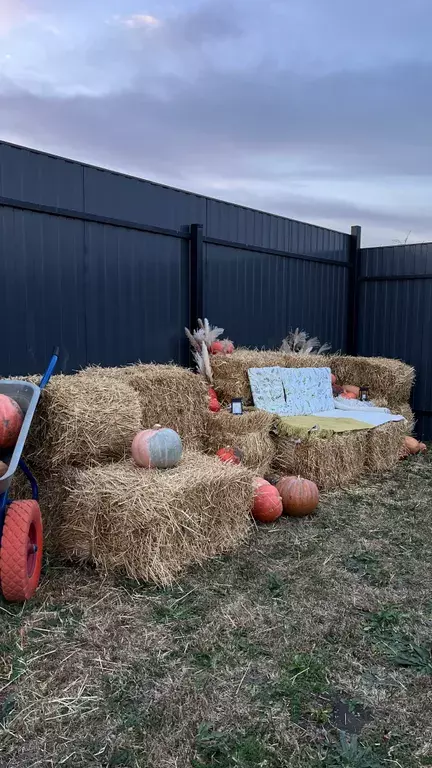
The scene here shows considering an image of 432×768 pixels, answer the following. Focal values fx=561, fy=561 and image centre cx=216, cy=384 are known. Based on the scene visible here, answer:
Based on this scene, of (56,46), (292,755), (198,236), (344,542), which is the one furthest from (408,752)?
(56,46)

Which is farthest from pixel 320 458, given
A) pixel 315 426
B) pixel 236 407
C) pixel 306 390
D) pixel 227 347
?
pixel 227 347

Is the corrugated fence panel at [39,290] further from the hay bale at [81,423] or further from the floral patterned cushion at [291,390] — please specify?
the floral patterned cushion at [291,390]

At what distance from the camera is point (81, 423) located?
335 centimetres

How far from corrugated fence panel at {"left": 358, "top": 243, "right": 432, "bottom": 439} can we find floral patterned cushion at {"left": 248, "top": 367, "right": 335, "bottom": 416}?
1848 millimetres

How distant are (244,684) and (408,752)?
0.62m

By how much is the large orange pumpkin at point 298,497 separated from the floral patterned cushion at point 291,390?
1470mm

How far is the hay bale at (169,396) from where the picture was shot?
4.22 metres

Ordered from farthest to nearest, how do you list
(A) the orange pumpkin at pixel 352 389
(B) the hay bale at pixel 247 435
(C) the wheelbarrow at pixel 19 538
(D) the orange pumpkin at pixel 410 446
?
(A) the orange pumpkin at pixel 352 389, (D) the orange pumpkin at pixel 410 446, (B) the hay bale at pixel 247 435, (C) the wheelbarrow at pixel 19 538

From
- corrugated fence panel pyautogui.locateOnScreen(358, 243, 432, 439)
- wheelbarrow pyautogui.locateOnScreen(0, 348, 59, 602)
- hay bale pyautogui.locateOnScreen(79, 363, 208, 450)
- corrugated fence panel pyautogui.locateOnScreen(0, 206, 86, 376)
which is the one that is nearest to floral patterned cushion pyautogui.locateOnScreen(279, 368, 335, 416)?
hay bale pyautogui.locateOnScreen(79, 363, 208, 450)

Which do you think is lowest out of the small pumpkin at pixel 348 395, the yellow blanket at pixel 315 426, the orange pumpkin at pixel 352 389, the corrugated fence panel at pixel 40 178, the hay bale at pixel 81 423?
the yellow blanket at pixel 315 426

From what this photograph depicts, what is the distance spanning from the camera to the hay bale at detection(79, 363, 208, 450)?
422 centimetres

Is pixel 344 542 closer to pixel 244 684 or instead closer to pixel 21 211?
pixel 244 684

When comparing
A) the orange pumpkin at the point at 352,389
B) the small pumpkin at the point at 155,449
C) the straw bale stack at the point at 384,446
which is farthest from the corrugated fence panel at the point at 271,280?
the small pumpkin at the point at 155,449

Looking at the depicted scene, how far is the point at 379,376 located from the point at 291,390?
157 cm
